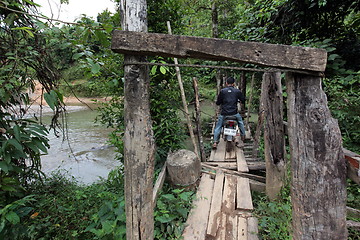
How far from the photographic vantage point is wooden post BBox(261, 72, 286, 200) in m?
2.83

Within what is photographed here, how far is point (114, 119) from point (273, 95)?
309 centimetres

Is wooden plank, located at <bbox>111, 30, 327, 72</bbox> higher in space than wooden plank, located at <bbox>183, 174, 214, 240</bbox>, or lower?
higher

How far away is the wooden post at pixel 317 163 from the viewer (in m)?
1.35

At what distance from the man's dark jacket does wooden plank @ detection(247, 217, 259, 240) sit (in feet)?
8.19

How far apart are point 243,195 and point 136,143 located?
214 centimetres

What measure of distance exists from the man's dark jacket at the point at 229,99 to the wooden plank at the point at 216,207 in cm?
160

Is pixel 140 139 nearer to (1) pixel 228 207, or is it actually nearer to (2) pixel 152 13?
(1) pixel 228 207

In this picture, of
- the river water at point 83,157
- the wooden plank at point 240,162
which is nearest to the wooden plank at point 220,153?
the wooden plank at point 240,162

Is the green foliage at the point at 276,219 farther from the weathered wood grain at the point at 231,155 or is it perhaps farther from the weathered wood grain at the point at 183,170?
the weathered wood grain at the point at 231,155

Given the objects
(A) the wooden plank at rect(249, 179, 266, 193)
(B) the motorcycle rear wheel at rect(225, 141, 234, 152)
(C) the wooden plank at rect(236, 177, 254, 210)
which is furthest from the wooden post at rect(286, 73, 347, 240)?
(B) the motorcycle rear wheel at rect(225, 141, 234, 152)

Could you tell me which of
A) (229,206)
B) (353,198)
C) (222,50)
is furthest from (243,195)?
(222,50)

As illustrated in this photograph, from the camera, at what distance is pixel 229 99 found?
439 cm

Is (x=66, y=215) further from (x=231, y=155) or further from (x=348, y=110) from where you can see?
(x=348, y=110)

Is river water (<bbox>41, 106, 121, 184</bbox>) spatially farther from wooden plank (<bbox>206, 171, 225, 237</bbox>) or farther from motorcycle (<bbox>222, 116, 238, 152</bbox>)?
motorcycle (<bbox>222, 116, 238, 152</bbox>)
